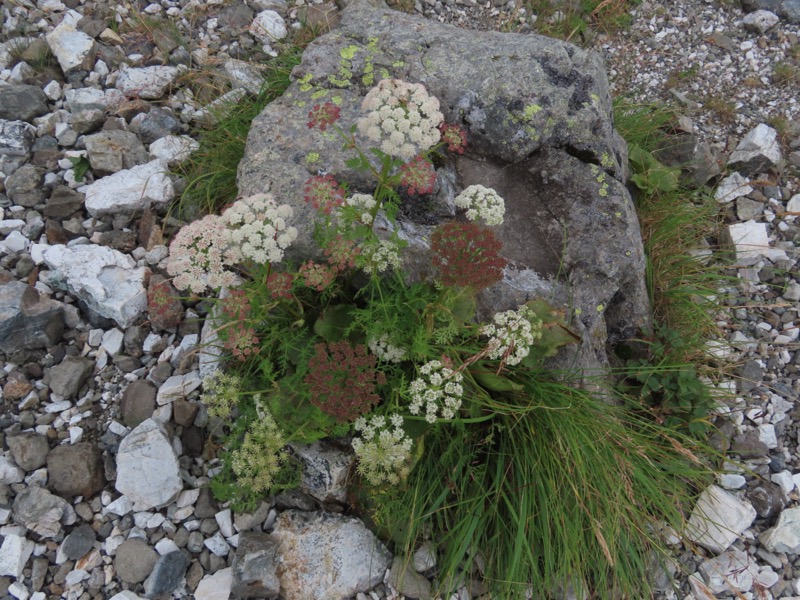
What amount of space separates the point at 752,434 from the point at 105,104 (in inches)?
258

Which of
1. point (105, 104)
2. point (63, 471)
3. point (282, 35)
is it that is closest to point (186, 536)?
point (63, 471)

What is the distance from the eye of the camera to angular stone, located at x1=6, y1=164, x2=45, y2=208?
5191 millimetres

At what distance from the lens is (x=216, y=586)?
389cm

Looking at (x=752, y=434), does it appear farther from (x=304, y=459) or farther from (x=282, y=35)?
(x=282, y=35)

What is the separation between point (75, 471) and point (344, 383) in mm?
2111

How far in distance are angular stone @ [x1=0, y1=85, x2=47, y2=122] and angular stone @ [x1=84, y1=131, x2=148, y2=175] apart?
0.68 metres

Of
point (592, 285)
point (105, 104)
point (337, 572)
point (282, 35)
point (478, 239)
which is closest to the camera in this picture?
point (478, 239)

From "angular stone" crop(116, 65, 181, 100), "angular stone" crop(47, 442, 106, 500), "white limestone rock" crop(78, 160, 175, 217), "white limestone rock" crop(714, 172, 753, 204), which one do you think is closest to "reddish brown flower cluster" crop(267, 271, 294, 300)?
"angular stone" crop(47, 442, 106, 500)

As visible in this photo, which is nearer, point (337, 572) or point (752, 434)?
point (337, 572)

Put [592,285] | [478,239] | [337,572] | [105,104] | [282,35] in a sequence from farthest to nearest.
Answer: [282,35] < [105,104] < [592,285] < [337,572] < [478,239]

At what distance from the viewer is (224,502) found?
422 cm

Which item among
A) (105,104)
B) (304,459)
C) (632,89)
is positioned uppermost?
(632,89)

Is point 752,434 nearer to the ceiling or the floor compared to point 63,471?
nearer to the ceiling

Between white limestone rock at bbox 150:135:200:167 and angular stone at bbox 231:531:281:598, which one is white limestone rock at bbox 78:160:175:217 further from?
angular stone at bbox 231:531:281:598
